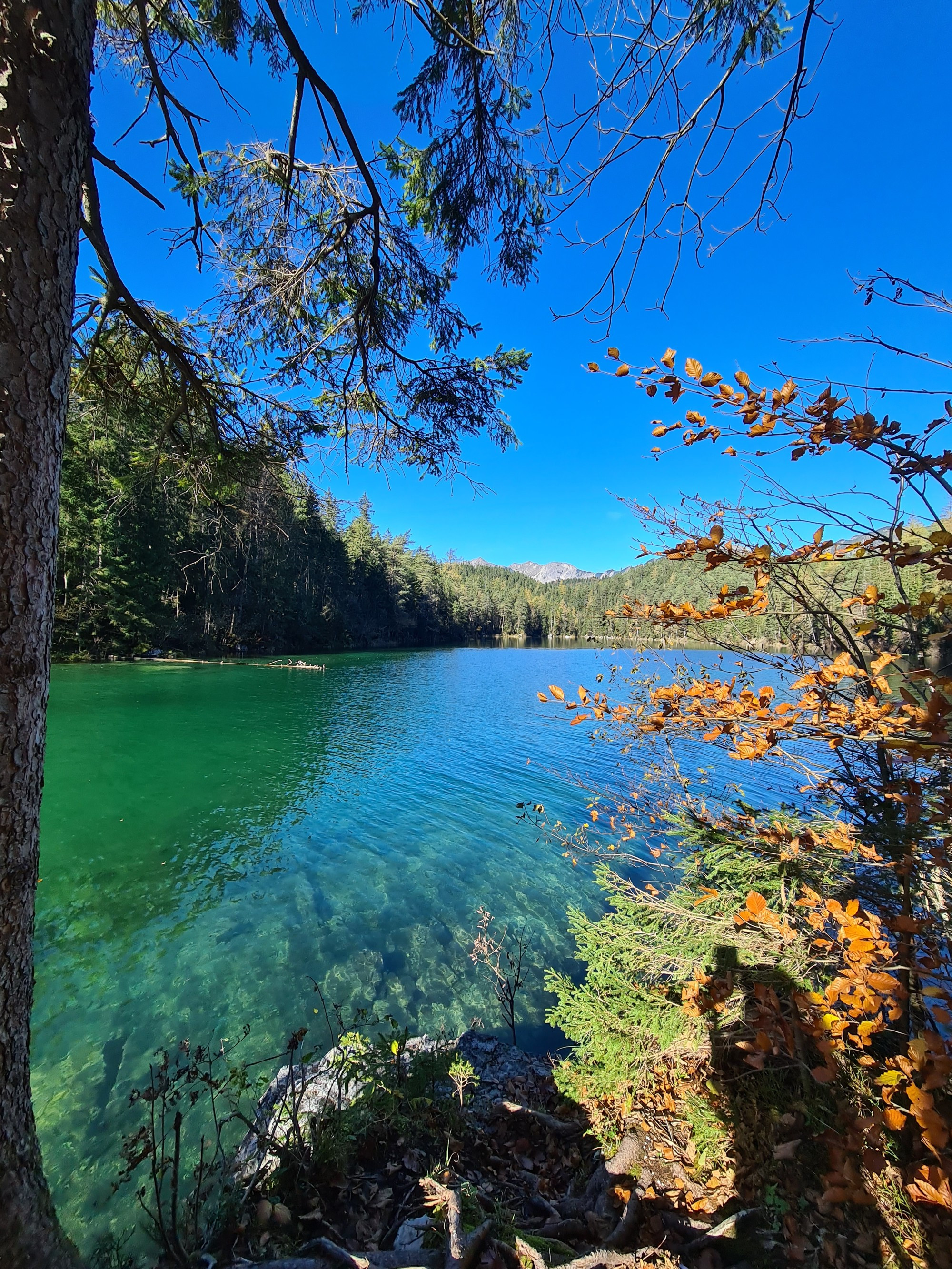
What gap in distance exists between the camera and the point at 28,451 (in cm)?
111

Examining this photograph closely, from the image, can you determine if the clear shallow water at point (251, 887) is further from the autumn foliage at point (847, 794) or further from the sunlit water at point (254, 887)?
the autumn foliage at point (847, 794)

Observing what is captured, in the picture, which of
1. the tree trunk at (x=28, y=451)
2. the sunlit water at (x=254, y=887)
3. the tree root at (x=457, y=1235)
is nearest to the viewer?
the tree trunk at (x=28, y=451)

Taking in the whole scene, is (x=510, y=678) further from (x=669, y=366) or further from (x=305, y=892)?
(x=669, y=366)

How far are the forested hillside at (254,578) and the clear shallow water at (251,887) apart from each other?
384 centimetres

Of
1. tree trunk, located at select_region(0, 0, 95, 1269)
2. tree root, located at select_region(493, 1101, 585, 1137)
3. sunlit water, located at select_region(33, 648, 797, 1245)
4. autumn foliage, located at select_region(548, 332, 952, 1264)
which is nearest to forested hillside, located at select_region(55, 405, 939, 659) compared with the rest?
autumn foliage, located at select_region(548, 332, 952, 1264)

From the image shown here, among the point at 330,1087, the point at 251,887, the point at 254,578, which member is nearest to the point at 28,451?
the point at 330,1087

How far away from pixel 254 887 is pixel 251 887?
4 centimetres

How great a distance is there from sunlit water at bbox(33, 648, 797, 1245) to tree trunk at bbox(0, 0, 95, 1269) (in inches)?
101

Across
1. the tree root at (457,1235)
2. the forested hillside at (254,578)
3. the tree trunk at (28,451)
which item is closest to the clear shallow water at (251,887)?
the tree root at (457,1235)

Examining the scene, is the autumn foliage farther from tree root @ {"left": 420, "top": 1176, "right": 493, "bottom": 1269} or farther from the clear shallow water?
the clear shallow water

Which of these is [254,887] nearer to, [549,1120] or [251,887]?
[251,887]

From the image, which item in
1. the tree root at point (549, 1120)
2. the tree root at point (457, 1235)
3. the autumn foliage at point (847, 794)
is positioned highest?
the autumn foliage at point (847, 794)

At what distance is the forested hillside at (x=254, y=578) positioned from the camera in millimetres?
3006

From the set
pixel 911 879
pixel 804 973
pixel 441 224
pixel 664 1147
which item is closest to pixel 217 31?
pixel 441 224
